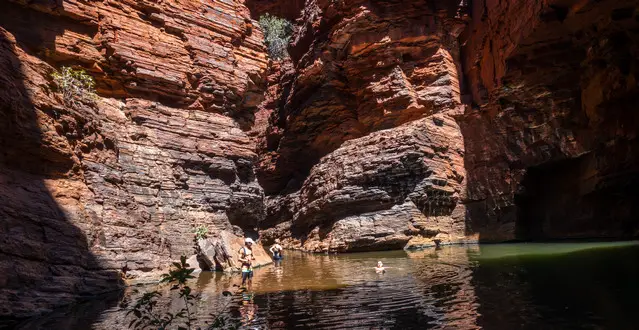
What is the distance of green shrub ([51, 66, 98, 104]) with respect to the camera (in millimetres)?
14062

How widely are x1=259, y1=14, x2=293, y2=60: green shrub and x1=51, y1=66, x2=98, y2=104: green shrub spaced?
2804 centimetres

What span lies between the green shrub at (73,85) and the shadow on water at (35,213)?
50 cm

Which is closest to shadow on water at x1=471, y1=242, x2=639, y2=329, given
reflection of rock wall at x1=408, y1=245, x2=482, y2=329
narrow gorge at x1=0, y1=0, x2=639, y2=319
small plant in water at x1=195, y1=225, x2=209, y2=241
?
reflection of rock wall at x1=408, y1=245, x2=482, y2=329

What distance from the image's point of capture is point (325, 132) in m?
33.3

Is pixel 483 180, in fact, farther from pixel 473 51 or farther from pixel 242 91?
pixel 242 91

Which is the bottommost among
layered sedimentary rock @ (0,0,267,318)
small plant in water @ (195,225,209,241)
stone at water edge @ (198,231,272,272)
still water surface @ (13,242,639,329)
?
still water surface @ (13,242,639,329)

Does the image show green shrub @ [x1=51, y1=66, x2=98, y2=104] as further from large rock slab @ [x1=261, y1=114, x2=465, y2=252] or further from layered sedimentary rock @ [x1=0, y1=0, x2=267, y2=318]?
large rock slab @ [x1=261, y1=114, x2=465, y2=252]

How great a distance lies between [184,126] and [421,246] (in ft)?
43.6

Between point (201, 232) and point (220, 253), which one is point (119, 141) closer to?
point (201, 232)

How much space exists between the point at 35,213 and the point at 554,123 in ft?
70.5

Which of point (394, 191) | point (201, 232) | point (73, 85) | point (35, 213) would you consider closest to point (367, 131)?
point (394, 191)

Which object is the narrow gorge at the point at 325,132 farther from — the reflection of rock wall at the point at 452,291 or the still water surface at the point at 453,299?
the reflection of rock wall at the point at 452,291

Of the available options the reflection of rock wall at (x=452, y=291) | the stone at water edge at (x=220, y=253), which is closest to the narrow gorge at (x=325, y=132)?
the stone at water edge at (x=220, y=253)

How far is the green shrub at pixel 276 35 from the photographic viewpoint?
141 feet
